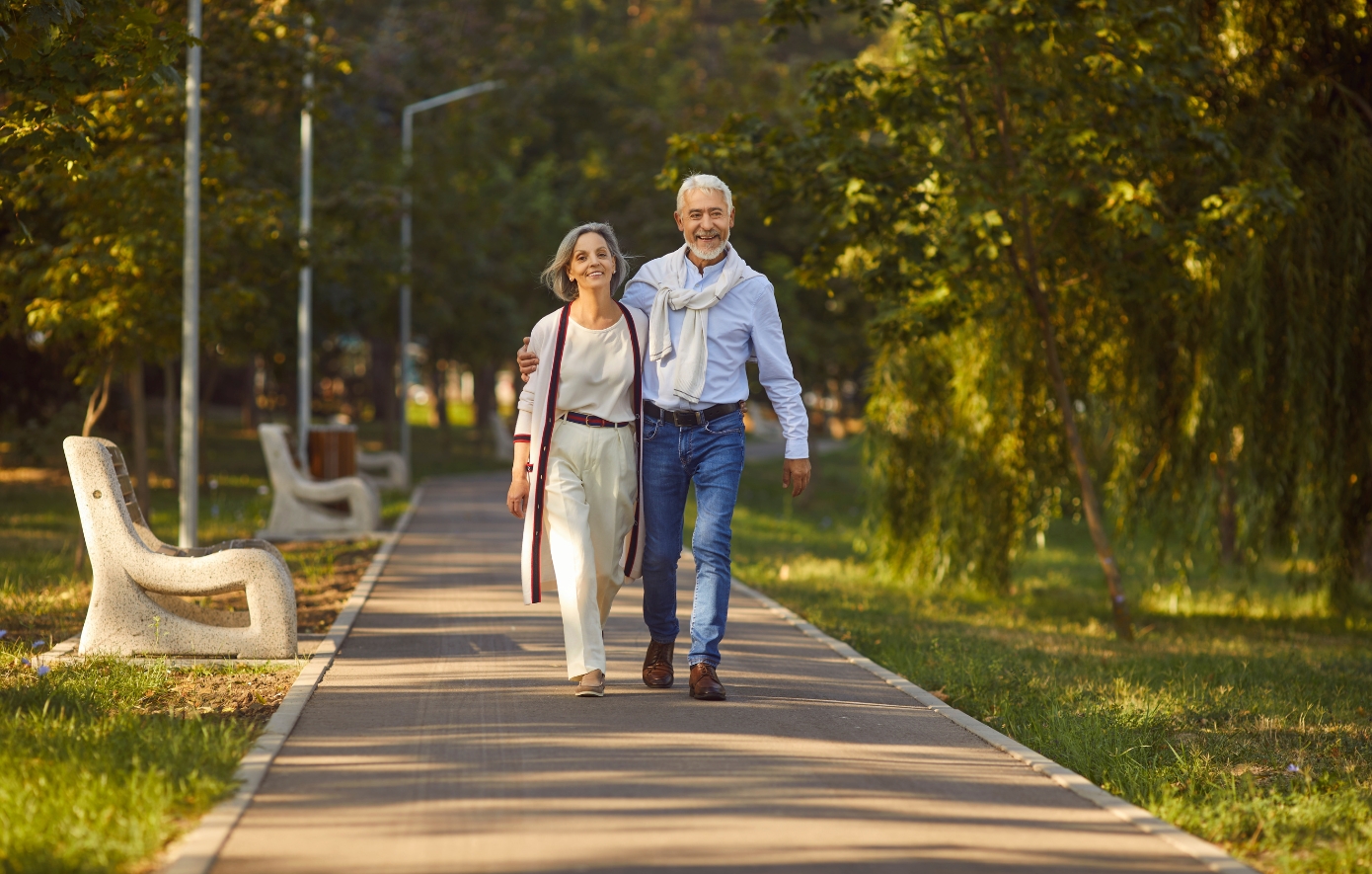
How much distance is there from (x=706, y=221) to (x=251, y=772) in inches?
118

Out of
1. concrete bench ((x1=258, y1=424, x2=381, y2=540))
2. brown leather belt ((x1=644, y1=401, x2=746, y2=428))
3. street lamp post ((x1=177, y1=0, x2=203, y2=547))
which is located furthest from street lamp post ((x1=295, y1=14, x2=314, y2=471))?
brown leather belt ((x1=644, y1=401, x2=746, y2=428))

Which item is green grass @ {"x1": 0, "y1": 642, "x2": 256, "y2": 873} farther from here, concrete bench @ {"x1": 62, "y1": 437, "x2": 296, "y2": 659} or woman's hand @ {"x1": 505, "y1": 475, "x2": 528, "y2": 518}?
woman's hand @ {"x1": 505, "y1": 475, "x2": 528, "y2": 518}

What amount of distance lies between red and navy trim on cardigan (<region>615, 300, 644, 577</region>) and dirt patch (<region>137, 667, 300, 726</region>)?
165 cm

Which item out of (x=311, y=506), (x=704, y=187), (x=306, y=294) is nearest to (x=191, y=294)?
(x=311, y=506)

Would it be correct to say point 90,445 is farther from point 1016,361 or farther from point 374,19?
point 374,19

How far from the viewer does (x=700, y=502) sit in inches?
262

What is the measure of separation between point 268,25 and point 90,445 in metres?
8.72

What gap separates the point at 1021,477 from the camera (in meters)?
13.8

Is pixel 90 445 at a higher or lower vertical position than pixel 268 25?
lower

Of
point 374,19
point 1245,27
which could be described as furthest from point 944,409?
point 374,19

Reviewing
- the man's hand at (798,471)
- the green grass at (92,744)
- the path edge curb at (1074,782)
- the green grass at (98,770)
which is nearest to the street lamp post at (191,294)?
the green grass at (92,744)

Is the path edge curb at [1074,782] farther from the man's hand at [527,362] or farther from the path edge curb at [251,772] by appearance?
the path edge curb at [251,772]

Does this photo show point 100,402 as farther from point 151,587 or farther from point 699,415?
point 699,415

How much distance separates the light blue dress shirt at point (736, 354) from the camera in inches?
262
